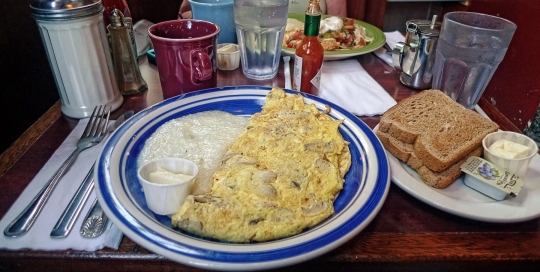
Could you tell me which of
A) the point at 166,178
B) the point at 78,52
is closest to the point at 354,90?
the point at 166,178

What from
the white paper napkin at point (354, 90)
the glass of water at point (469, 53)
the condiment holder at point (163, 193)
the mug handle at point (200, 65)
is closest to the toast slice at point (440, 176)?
the white paper napkin at point (354, 90)

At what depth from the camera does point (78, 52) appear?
1124 mm

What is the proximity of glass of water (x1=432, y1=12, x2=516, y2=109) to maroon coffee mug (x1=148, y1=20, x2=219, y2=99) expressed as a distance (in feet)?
3.17

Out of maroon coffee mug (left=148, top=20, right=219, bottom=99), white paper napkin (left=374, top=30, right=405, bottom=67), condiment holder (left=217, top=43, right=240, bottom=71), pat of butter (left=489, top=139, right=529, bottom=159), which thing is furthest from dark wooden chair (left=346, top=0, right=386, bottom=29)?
pat of butter (left=489, top=139, right=529, bottom=159)

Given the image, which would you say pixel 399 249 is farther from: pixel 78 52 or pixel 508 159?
pixel 78 52

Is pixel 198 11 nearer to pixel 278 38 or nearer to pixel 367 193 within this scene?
pixel 278 38

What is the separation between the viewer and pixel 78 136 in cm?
113

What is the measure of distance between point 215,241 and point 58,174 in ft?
1.78

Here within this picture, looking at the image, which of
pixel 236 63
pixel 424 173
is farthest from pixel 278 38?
pixel 424 173

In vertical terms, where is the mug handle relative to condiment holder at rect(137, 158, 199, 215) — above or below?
above

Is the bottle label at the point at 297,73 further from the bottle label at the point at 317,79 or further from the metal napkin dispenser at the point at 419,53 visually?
the metal napkin dispenser at the point at 419,53

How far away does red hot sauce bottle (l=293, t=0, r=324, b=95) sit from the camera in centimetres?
129

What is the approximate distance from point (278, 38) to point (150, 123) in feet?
2.62

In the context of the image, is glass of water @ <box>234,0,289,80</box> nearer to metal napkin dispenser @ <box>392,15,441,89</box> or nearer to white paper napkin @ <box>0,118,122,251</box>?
metal napkin dispenser @ <box>392,15,441,89</box>
